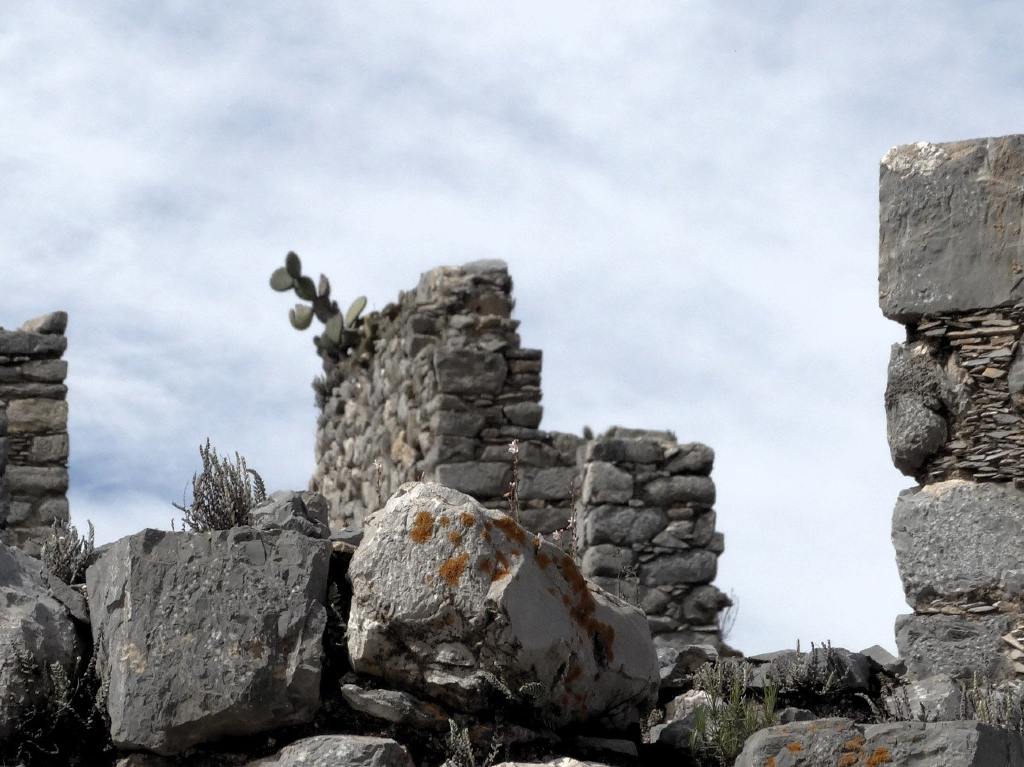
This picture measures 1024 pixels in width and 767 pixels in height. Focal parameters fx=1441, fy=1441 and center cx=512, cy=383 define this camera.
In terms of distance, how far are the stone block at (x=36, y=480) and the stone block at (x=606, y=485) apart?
3821mm

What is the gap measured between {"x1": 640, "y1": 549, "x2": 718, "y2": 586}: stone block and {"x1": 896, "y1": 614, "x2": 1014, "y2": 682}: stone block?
475cm

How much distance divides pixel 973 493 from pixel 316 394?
9241mm

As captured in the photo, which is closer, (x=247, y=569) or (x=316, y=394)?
(x=247, y=569)

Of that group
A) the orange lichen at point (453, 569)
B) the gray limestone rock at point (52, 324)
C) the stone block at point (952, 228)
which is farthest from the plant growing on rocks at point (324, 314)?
the orange lichen at point (453, 569)

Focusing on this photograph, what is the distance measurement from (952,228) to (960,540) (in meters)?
Answer: 1.22

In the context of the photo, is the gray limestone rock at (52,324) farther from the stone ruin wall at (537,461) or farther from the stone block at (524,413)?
the stone block at (524,413)

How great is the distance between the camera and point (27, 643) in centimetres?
445

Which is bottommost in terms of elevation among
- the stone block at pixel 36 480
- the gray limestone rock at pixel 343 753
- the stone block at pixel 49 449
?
the gray limestone rock at pixel 343 753

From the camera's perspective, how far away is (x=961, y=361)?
564cm

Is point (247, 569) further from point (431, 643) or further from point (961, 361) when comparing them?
point (961, 361)

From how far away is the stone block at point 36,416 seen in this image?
34.3ft

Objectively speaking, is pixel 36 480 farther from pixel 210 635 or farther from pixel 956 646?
pixel 956 646

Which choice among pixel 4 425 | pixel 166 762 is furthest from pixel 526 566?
pixel 4 425

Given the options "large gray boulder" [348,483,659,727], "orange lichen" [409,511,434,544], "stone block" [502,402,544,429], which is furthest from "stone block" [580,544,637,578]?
"orange lichen" [409,511,434,544]
